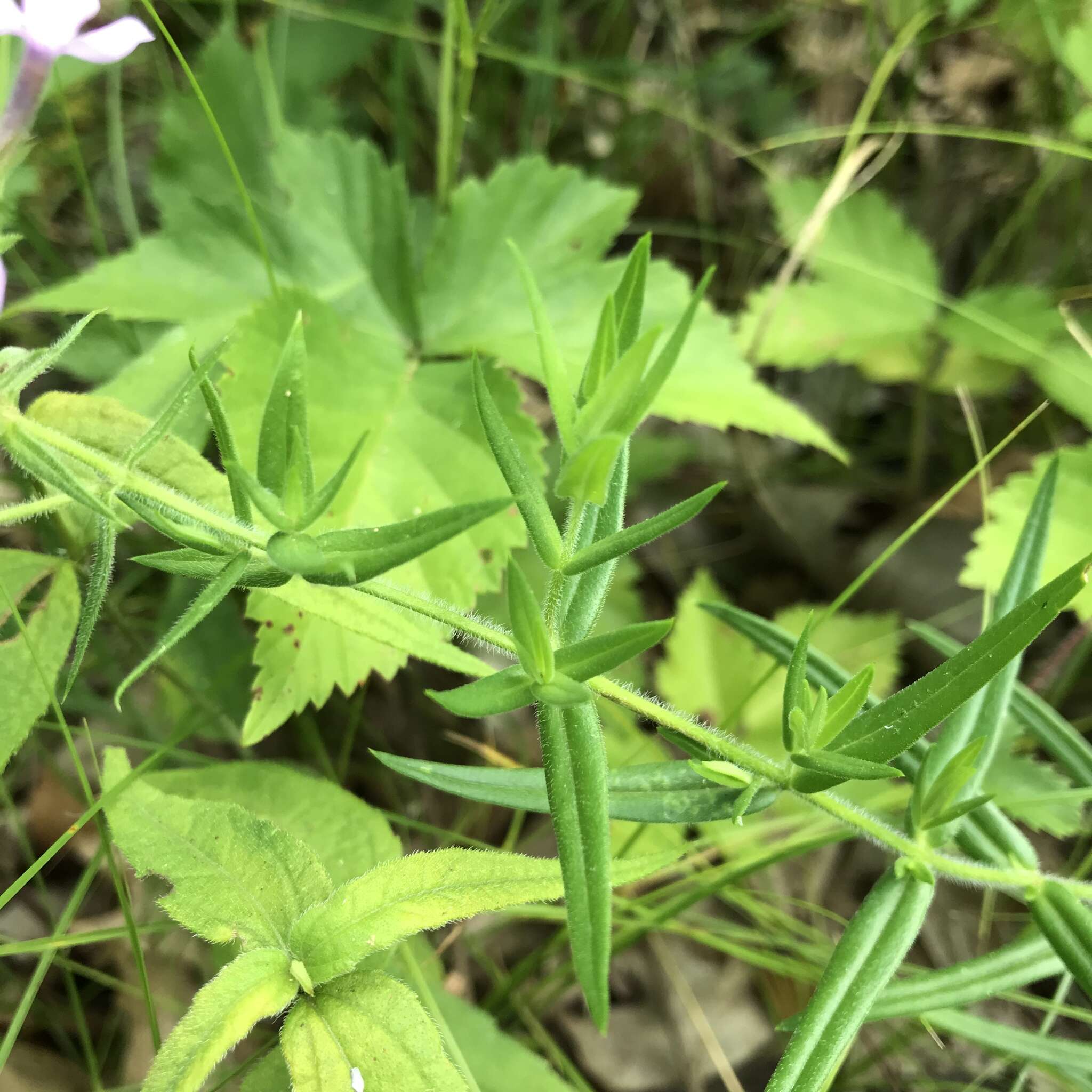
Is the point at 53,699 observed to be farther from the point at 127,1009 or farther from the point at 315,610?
the point at 127,1009

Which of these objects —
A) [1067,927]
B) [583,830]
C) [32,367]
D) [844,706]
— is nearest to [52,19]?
[32,367]

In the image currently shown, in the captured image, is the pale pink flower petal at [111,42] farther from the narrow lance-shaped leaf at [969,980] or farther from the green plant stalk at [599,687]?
the narrow lance-shaped leaf at [969,980]

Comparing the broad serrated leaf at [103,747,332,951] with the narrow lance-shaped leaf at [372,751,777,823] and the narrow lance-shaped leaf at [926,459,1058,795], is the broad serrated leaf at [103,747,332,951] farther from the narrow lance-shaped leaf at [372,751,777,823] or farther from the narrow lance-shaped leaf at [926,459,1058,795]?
the narrow lance-shaped leaf at [926,459,1058,795]

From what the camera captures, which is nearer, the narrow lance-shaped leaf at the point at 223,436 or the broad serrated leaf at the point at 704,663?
the narrow lance-shaped leaf at the point at 223,436

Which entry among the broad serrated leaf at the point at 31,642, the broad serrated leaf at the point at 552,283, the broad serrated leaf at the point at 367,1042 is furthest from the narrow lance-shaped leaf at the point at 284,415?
the broad serrated leaf at the point at 552,283

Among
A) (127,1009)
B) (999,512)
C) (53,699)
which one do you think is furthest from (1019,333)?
(127,1009)
